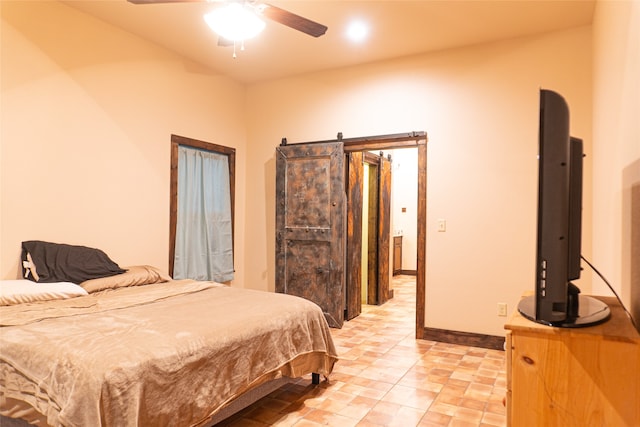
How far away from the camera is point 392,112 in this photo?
13.7ft

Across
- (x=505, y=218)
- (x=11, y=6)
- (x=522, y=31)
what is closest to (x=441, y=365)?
(x=505, y=218)

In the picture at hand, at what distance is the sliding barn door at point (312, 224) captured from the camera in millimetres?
4332

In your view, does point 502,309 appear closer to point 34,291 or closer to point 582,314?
point 582,314

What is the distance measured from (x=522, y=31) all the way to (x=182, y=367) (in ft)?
12.4

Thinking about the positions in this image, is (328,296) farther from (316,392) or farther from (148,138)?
(148,138)

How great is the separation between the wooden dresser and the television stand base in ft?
0.06

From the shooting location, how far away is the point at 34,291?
2.46 metres

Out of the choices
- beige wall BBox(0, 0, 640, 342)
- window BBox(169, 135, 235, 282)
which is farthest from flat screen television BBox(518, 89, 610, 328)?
window BBox(169, 135, 235, 282)

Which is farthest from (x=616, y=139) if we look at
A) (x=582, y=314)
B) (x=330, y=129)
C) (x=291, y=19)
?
(x=330, y=129)

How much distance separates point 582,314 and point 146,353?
5.30 feet

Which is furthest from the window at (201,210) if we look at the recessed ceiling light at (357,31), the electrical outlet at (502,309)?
the electrical outlet at (502,309)

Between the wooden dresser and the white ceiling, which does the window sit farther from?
the wooden dresser

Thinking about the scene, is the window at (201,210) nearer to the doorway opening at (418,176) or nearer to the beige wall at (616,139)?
the doorway opening at (418,176)

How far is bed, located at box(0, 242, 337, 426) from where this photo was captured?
1.53m
